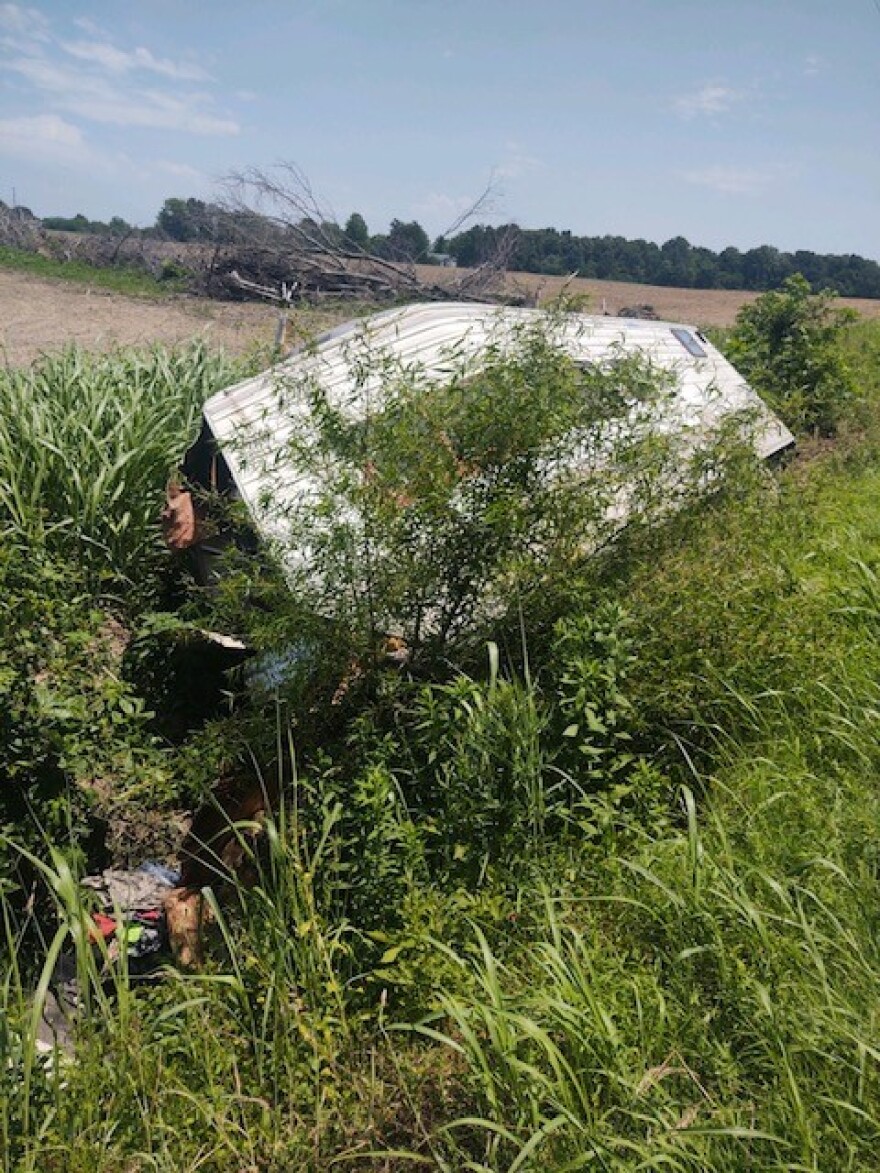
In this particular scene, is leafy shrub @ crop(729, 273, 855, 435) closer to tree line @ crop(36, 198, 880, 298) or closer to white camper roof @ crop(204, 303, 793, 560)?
white camper roof @ crop(204, 303, 793, 560)

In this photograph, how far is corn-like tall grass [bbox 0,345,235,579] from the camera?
557 cm

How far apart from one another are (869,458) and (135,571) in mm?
5353

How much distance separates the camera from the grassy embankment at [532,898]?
2352 mm

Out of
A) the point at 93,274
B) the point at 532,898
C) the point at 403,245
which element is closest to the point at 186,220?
the point at 93,274

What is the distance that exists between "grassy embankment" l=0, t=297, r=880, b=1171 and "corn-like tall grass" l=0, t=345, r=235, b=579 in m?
0.73

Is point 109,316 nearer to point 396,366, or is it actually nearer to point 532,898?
point 396,366

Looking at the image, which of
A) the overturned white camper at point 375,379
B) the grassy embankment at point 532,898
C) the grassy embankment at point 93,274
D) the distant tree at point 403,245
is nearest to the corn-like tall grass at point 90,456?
the overturned white camper at point 375,379

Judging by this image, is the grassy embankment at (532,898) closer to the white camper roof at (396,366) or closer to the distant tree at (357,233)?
the white camper roof at (396,366)

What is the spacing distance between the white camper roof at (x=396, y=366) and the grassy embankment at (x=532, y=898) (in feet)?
2.00

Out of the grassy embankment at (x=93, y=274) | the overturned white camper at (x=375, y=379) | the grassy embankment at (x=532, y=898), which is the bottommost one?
the grassy embankment at (x=532, y=898)

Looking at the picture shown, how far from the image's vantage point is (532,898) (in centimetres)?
316

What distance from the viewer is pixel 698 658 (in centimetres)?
393

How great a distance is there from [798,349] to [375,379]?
6282 mm

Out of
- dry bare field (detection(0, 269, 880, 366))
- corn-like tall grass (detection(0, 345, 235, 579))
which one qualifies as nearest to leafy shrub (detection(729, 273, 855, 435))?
dry bare field (detection(0, 269, 880, 366))
